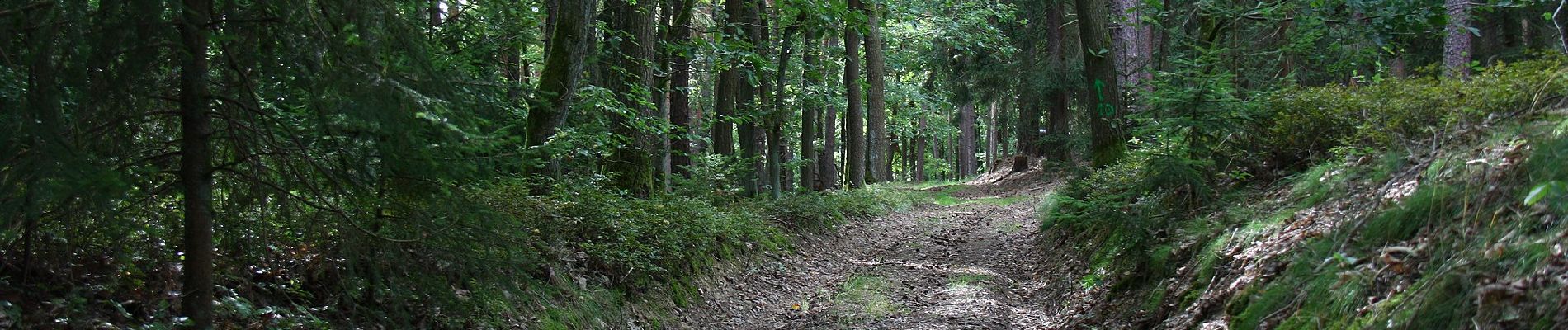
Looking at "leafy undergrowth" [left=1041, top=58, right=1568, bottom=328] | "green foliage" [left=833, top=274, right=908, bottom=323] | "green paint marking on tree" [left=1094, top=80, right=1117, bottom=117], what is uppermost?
"green paint marking on tree" [left=1094, top=80, right=1117, bottom=117]

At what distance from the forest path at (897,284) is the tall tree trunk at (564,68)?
7.06 feet

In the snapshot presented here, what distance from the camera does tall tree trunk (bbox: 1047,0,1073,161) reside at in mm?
19750

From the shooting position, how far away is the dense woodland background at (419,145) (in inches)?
128

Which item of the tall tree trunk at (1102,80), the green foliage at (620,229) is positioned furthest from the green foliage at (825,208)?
the tall tree trunk at (1102,80)

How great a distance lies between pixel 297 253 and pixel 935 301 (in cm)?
556

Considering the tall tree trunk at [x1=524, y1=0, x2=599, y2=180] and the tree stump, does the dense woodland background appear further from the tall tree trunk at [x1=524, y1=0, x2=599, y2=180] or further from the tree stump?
the tree stump

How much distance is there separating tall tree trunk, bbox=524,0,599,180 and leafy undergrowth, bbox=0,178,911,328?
1.94ft

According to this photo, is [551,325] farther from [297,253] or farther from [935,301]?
[935,301]

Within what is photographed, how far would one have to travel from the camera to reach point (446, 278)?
4.56 metres

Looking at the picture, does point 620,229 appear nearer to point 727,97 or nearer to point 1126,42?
point 727,97

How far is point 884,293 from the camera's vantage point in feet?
29.1

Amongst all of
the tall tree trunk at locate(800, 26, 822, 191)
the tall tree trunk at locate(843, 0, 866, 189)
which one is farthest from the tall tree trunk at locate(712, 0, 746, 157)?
the tall tree trunk at locate(843, 0, 866, 189)

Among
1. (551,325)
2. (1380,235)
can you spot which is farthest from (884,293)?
(1380,235)

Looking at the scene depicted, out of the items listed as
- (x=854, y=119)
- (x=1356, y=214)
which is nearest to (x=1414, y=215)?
(x=1356, y=214)
